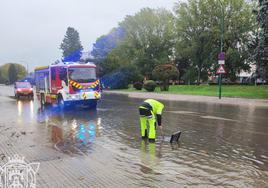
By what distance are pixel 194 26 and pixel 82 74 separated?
39257 millimetres

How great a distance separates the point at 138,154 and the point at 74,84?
1294cm

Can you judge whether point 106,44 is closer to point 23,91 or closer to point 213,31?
point 213,31

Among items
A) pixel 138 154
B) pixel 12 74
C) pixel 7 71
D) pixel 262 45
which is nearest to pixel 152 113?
pixel 138 154

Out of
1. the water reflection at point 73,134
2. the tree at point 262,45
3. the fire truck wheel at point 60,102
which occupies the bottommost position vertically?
the water reflection at point 73,134

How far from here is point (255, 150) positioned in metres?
9.13

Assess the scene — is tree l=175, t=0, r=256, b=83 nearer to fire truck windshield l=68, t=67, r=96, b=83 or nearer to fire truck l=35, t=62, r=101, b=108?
fire truck windshield l=68, t=67, r=96, b=83

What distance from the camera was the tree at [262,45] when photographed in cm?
2880

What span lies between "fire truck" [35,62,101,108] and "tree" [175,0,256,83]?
35622 millimetres

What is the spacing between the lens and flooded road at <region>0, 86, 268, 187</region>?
6.42 meters

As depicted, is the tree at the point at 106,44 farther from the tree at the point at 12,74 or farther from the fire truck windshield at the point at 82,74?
the tree at the point at 12,74

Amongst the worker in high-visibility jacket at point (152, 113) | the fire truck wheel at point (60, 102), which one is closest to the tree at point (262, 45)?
the fire truck wheel at point (60, 102)

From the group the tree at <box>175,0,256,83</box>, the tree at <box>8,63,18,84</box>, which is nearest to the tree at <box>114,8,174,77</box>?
the tree at <box>175,0,256,83</box>

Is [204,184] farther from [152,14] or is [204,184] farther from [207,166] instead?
[152,14]

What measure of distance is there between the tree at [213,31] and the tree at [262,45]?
75.6 ft
